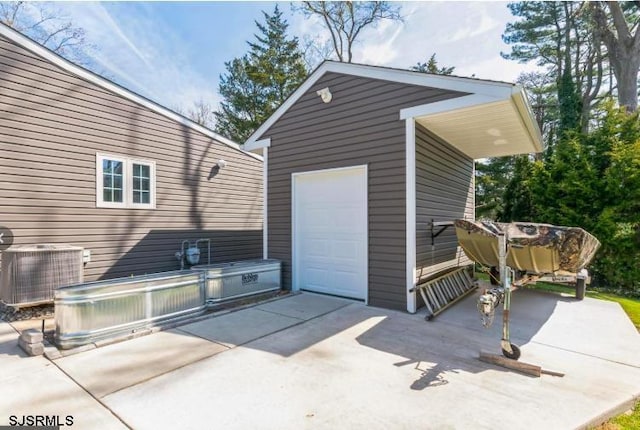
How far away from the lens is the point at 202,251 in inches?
299

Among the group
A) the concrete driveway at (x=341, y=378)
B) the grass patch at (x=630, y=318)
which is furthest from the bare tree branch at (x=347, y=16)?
the concrete driveway at (x=341, y=378)

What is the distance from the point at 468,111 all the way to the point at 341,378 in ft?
12.7

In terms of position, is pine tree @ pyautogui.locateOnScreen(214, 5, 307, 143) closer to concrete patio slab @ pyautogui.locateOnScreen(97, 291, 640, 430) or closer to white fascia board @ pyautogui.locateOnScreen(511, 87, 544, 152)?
white fascia board @ pyautogui.locateOnScreen(511, 87, 544, 152)

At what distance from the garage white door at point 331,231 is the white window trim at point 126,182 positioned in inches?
118

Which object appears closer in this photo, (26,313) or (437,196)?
(26,313)

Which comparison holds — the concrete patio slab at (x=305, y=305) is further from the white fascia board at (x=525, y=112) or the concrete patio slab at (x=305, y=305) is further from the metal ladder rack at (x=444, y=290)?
the white fascia board at (x=525, y=112)

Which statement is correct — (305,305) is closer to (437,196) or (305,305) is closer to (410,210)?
(410,210)

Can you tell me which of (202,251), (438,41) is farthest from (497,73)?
(202,251)

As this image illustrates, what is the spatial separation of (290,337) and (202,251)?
4.54 m

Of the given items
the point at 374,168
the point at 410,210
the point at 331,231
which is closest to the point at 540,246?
the point at 410,210

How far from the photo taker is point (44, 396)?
2525 millimetres

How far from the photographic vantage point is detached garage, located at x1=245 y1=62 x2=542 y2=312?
4.79 m

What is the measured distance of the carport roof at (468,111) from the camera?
4.26 m

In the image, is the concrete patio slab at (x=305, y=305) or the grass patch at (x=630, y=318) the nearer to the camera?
the grass patch at (x=630, y=318)
